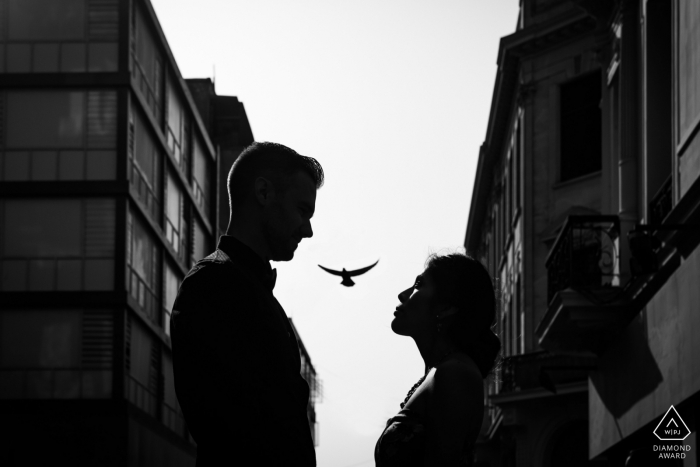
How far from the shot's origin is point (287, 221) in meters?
4.20

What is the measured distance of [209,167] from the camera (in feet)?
163

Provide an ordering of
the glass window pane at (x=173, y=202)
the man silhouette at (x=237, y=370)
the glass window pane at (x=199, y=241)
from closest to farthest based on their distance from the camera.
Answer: the man silhouette at (x=237, y=370)
the glass window pane at (x=173, y=202)
the glass window pane at (x=199, y=241)

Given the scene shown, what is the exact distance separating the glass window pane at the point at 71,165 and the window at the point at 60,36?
227 centimetres

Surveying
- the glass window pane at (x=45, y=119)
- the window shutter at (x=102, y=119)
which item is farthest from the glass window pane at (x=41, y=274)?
the window shutter at (x=102, y=119)

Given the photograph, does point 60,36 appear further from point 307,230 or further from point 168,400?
point 307,230

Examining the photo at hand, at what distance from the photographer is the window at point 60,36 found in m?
32.1

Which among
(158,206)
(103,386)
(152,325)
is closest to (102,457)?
(103,386)

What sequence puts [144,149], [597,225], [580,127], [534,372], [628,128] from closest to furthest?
[628,128]
[597,225]
[580,127]
[534,372]
[144,149]

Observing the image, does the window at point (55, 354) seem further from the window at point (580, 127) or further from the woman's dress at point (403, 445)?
the woman's dress at point (403, 445)

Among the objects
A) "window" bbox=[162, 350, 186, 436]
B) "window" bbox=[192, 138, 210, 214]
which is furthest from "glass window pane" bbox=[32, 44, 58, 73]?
"window" bbox=[192, 138, 210, 214]

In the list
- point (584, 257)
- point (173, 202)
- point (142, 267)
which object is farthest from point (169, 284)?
point (584, 257)

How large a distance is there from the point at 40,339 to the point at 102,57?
781cm

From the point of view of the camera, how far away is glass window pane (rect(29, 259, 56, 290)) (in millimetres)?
30953

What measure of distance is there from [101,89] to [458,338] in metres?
28.4
